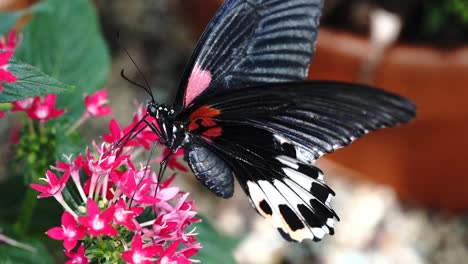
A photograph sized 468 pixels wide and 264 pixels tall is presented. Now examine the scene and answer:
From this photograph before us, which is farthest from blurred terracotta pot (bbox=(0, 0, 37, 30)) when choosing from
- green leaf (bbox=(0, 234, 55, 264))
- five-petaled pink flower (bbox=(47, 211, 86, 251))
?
five-petaled pink flower (bbox=(47, 211, 86, 251))

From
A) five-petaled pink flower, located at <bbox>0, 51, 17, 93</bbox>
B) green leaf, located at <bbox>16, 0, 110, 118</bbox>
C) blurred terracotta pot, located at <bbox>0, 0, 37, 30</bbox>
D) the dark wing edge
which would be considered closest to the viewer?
five-petaled pink flower, located at <bbox>0, 51, 17, 93</bbox>

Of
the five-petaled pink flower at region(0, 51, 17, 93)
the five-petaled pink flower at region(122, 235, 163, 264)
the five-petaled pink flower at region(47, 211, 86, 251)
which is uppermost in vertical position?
the five-petaled pink flower at region(0, 51, 17, 93)

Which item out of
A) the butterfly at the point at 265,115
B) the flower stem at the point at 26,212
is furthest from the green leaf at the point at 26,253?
the butterfly at the point at 265,115

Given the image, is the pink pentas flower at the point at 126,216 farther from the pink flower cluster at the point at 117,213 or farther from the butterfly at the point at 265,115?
the butterfly at the point at 265,115

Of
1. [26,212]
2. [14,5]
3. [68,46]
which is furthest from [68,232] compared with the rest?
[14,5]

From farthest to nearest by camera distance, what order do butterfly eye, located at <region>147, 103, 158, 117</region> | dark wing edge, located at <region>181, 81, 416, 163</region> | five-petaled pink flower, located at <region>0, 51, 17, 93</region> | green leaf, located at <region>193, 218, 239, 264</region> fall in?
1. green leaf, located at <region>193, 218, 239, 264</region>
2. butterfly eye, located at <region>147, 103, 158, 117</region>
3. dark wing edge, located at <region>181, 81, 416, 163</region>
4. five-petaled pink flower, located at <region>0, 51, 17, 93</region>

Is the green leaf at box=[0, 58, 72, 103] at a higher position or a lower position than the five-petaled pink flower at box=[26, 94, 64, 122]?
higher

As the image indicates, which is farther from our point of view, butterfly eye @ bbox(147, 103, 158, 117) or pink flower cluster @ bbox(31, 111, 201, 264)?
butterfly eye @ bbox(147, 103, 158, 117)

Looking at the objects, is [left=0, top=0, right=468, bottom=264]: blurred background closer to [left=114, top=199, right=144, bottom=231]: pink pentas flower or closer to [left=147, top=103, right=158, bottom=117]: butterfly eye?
[left=147, top=103, right=158, bottom=117]: butterfly eye

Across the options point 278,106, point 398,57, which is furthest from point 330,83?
point 398,57
